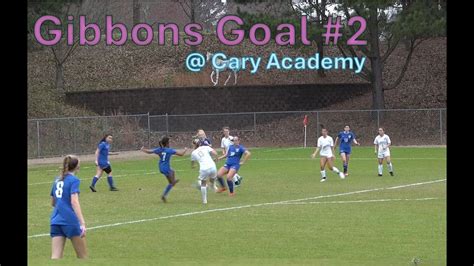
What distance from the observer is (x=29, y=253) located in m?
16.9

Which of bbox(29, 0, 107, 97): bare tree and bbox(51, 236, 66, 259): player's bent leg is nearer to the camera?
bbox(51, 236, 66, 259): player's bent leg

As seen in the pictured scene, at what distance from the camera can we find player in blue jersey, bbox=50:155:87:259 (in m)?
13.8

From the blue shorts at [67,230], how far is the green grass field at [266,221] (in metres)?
0.39

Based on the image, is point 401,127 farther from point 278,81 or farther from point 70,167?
point 70,167

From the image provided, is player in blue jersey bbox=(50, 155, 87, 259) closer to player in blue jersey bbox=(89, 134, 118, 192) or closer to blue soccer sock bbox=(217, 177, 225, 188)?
blue soccer sock bbox=(217, 177, 225, 188)

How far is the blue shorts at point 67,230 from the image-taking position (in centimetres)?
1382

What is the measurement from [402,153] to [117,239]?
32139mm

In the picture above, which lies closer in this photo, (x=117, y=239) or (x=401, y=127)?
(x=117, y=239)

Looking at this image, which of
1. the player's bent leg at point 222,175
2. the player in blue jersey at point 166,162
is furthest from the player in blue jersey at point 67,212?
the player's bent leg at point 222,175

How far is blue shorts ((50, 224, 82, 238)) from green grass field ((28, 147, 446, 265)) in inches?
15.4

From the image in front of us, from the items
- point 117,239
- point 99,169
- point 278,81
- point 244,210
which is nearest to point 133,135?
point 278,81

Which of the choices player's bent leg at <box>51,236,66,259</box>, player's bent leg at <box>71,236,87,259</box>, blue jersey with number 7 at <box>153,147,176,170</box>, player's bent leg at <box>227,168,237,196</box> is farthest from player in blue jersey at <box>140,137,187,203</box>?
player's bent leg at <box>51,236,66,259</box>

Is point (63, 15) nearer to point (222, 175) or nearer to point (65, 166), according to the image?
point (222, 175)

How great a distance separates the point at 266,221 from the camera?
70.5 feet
